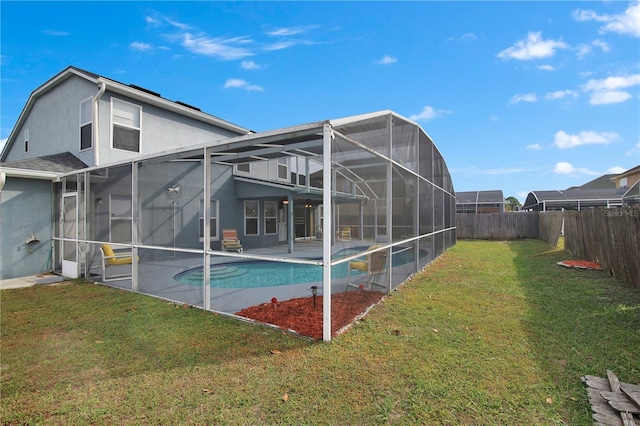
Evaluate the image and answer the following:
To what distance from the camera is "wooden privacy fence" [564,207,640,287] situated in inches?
244

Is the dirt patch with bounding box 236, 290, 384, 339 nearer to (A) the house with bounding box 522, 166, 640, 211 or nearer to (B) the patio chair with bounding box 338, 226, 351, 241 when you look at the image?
(B) the patio chair with bounding box 338, 226, 351, 241

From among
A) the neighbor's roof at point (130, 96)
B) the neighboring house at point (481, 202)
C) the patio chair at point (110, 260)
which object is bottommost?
the patio chair at point (110, 260)

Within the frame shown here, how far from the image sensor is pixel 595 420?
2.36m

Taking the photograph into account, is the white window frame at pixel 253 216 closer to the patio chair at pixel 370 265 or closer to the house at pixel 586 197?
the patio chair at pixel 370 265

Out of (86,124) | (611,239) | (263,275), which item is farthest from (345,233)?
(86,124)

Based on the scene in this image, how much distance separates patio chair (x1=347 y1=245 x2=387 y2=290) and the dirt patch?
6.0 inches

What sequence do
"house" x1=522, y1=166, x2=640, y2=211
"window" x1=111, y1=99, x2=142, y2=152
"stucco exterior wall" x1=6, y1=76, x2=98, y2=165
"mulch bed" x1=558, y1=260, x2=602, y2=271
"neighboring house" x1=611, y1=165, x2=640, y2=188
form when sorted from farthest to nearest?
"house" x1=522, y1=166, x2=640, y2=211
"neighboring house" x1=611, y1=165, x2=640, y2=188
"stucco exterior wall" x1=6, y1=76, x2=98, y2=165
"window" x1=111, y1=99, x2=142, y2=152
"mulch bed" x1=558, y1=260, x2=602, y2=271

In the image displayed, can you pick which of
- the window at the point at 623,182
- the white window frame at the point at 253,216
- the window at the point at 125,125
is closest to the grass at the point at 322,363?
the window at the point at 125,125

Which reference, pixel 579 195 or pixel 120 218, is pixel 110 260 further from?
pixel 579 195

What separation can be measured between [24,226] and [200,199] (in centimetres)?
485

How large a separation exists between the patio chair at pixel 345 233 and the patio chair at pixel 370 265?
1.41ft

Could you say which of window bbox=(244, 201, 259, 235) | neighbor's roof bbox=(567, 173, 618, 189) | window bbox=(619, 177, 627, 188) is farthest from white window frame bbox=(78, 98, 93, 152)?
neighbor's roof bbox=(567, 173, 618, 189)

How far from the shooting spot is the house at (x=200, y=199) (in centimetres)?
479

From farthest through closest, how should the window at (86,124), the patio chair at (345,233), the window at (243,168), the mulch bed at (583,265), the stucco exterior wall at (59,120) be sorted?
the window at (243,168)
the stucco exterior wall at (59,120)
the window at (86,124)
the mulch bed at (583,265)
the patio chair at (345,233)
